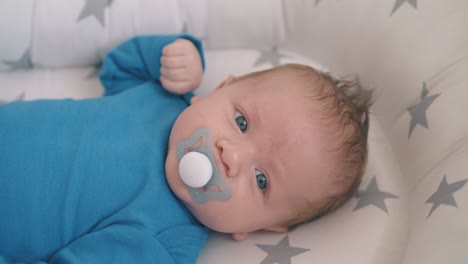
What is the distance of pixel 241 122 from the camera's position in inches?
35.6

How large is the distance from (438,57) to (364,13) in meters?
0.23

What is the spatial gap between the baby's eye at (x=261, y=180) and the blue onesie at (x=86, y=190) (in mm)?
177

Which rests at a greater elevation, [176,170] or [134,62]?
[134,62]

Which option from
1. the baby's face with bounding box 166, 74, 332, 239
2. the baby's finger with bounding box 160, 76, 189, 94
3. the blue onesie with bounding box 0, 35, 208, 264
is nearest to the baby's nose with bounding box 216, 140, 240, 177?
the baby's face with bounding box 166, 74, 332, 239

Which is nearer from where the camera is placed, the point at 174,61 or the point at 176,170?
the point at 176,170

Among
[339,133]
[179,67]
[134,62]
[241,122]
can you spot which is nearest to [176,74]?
[179,67]

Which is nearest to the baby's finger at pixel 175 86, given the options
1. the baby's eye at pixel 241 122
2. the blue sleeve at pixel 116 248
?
the baby's eye at pixel 241 122

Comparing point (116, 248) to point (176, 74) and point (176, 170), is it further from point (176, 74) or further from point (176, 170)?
point (176, 74)

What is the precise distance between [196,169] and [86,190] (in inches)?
8.4

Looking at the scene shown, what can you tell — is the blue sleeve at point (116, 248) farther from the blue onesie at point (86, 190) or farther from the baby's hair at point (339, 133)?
the baby's hair at point (339, 133)

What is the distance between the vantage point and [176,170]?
92 centimetres

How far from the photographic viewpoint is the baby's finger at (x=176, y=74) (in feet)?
3.60

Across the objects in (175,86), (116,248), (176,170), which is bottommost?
(116,248)

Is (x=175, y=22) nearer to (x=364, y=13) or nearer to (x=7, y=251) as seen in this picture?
(x=364, y=13)
